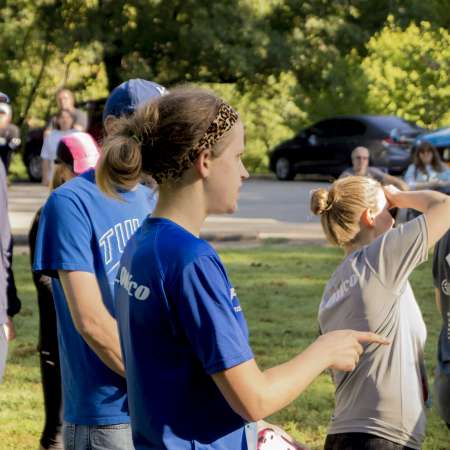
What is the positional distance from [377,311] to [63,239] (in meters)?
1.09

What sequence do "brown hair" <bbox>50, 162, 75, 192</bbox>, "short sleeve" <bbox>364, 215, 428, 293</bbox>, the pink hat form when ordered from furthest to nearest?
"brown hair" <bbox>50, 162, 75, 192</bbox> → the pink hat → "short sleeve" <bbox>364, 215, 428, 293</bbox>

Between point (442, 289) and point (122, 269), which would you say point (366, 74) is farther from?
point (122, 269)

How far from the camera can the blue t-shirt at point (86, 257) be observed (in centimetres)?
347

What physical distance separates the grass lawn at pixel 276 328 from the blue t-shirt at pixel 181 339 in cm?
426

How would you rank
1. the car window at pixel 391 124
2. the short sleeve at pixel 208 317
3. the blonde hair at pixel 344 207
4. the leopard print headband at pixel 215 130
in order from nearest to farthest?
the short sleeve at pixel 208 317 < the leopard print headband at pixel 215 130 < the blonde hair at pixel 344 207 < the car window at pixel 391 124

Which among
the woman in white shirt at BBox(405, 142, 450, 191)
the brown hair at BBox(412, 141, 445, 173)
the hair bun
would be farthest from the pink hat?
the brown hair at BBox(412, 141, 445, 173)

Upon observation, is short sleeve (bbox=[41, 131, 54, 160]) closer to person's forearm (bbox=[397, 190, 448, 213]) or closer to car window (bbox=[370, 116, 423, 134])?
person's forearm (bbox=[397, 190, 448, 213])

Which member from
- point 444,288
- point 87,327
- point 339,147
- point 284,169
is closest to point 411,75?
point 339,147

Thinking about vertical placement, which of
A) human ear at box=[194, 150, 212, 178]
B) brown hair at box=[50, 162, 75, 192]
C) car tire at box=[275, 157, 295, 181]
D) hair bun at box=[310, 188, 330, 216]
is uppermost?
human ear at box=[194, 150, 212, 178]

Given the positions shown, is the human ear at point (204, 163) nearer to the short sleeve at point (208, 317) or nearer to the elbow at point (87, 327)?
the short sleeve at point (208, 317)

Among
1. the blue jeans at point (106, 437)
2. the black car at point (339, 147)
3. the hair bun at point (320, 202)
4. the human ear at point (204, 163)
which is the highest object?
the human ear at point (204, 163)

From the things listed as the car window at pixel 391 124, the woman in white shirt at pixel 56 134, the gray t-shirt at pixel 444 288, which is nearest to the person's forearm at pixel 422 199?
the gray t-shirt at pixel 444 288

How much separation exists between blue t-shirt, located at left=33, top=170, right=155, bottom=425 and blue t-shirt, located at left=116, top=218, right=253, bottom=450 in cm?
85

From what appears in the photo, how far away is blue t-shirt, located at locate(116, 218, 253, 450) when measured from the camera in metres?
2.45
